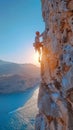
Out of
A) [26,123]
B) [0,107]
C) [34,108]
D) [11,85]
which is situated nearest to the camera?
[26,123]

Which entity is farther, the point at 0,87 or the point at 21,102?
the point at 0,87

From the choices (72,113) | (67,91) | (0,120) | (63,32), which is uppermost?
(63,32)

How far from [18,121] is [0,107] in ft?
26.6

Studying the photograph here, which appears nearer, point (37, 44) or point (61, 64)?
point (61, 64)

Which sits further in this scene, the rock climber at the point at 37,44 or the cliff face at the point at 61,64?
the rock climber at the point at 37,44

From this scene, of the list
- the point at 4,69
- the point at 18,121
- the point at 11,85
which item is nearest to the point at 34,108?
the point at 18,121

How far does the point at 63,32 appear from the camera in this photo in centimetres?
651

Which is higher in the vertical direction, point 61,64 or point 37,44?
point 37,44

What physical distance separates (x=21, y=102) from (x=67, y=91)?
24.3 m

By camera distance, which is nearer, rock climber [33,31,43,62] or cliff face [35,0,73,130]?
cliff face [35,0,73,130]

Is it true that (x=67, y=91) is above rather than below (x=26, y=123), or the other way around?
above

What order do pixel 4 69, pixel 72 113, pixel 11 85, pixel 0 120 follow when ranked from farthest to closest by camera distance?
pixel 4 69 → pixel 11 85 → pixel 0 120 → pixel 72 113

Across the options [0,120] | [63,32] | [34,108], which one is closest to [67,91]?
[63,32]

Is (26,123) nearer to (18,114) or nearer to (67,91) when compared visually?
(18,114)
